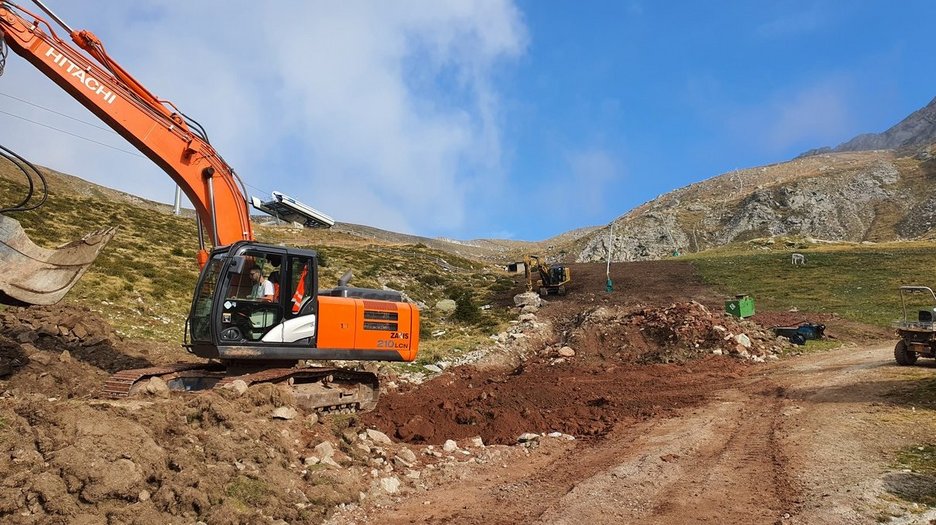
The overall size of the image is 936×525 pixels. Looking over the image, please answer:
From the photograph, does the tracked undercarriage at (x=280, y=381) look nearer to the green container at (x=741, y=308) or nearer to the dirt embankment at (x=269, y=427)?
the dirt embankment at (x=269, y=427)

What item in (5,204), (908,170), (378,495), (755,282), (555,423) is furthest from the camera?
(908,170)

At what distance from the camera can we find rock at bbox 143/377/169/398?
325 inches

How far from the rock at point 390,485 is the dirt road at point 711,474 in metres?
0.29

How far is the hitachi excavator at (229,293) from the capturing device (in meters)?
8.91

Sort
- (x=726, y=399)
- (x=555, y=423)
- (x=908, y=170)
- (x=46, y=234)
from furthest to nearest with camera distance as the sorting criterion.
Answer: (x=908, y=170), (x=46, y=234), (x=726, y=399), (x=555, y=423)

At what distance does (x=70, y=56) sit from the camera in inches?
370

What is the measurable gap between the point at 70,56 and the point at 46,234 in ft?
59.4

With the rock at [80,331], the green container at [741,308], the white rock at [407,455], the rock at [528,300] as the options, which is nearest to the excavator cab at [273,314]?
the white rock at [407,455]

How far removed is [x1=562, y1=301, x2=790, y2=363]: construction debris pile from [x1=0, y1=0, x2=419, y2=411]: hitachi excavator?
33.9 ft

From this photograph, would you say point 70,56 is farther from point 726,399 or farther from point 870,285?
point 870,285

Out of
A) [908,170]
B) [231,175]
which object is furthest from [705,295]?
[908,170]

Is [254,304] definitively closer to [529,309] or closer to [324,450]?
[324,450]

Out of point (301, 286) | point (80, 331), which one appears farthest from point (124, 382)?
point (80, 331)

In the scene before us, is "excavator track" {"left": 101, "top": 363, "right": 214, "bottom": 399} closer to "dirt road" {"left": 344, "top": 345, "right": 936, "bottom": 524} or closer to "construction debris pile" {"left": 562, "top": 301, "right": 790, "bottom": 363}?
"dirt road" {"left": 344, "top": 345, "right": 936, "bottom": 524}
